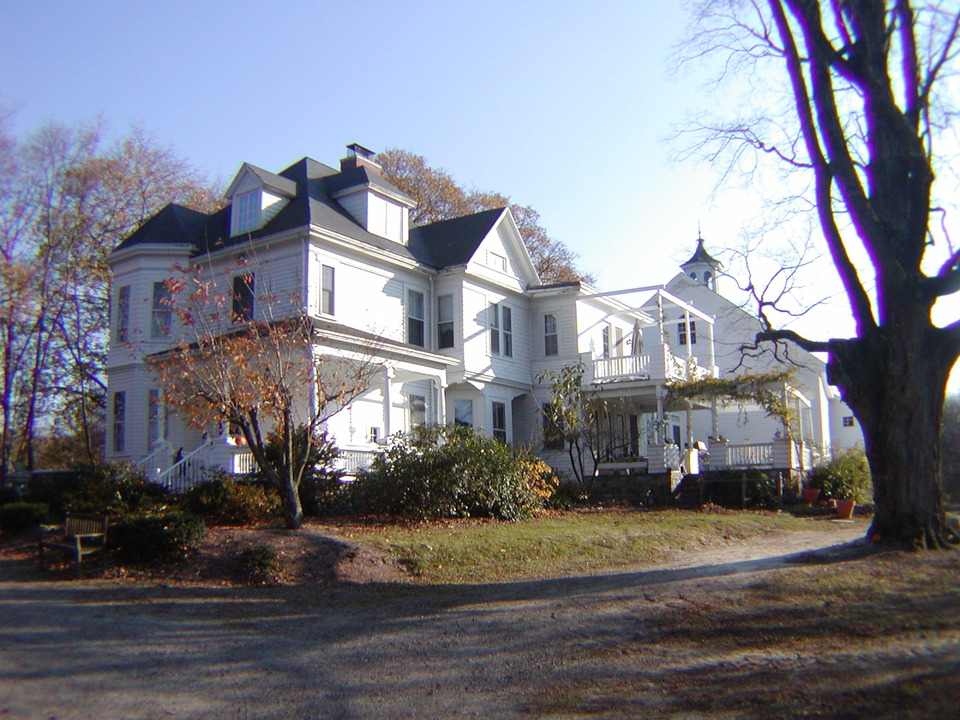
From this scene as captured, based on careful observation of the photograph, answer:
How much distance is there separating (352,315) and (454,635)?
15110 mm

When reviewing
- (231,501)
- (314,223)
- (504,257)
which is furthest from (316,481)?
(504,257)

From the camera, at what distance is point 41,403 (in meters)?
Result: 30.5

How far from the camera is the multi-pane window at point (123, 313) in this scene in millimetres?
24031

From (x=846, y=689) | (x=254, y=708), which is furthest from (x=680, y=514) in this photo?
(x=254, y=708)

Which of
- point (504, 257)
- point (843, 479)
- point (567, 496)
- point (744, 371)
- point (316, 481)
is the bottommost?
point (567, 496)

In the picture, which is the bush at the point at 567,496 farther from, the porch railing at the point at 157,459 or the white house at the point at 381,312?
the porch railing at the point at 157,459

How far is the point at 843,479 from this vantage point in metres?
22.6

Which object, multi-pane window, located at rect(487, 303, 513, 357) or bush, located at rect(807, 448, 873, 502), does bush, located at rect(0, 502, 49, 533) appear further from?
bush, located at rect(807, 448, 873, 502)

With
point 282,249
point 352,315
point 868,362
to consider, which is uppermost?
point 282,249

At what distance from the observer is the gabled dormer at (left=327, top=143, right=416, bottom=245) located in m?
24.9

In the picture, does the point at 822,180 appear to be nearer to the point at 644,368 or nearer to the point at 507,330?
the point at 644,368

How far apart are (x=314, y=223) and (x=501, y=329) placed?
793 centimetres

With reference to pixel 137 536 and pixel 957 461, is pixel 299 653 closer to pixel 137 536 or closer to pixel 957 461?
pixel 137 536

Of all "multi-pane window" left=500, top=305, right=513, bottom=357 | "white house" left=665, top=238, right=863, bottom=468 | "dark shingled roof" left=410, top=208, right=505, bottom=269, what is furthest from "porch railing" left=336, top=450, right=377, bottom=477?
"white house" left=665, top=238, right=863, bottom=468
